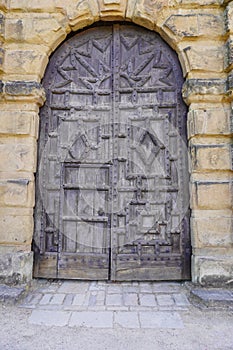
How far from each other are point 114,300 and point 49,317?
25.1 inches

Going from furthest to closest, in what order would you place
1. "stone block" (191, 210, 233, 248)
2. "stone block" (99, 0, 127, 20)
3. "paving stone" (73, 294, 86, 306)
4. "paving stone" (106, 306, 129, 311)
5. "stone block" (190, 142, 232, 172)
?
"stone block" (99, 0, 127, 20) < "stone block" (190, 142, 232, 172) < "stone block" (191, 210, 233, 248) < "paving stone" (73, 294, 86, 306) < "paving stone" (106, 306, 129, 311)

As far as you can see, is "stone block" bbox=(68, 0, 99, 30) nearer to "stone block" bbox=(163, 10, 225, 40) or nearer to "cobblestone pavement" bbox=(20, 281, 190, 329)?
"stone block" bbox=(163, 10, 225, 40)

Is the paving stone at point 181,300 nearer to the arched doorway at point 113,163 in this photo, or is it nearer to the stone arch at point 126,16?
the arched doorway at point 113,163

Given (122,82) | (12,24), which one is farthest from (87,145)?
(12,24)

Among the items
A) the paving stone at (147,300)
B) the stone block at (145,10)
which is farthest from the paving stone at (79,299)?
the stone block at (145,10)

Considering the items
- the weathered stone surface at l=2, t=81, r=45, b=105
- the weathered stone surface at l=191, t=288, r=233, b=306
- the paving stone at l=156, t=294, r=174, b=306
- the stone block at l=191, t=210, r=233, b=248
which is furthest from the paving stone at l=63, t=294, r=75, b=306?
the weathered stone surface at l=2, t=81, r=45, b=105

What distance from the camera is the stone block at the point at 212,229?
2.82 metres

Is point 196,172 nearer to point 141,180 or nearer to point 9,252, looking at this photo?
point 141,180

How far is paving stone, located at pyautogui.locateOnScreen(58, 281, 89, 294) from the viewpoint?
2789 millimetres

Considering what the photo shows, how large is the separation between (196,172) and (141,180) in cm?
62

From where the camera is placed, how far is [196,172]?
296cm

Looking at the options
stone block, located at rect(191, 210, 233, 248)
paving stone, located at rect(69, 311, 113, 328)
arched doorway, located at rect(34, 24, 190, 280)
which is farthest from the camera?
arched doorway, located at rect(34, 24, 190, 280)

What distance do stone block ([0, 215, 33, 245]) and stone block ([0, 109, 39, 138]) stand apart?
0.94m

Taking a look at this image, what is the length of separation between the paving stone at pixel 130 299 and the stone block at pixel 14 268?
1057 mm
